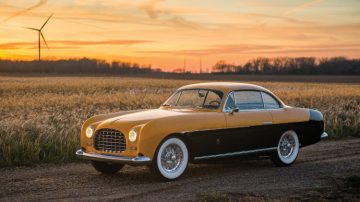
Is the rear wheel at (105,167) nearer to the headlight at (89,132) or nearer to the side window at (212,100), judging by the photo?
the headlight at (89,132)

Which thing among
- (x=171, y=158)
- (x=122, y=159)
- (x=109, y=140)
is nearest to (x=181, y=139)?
(x=171, y=158)

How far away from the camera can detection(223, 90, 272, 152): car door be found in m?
10.5

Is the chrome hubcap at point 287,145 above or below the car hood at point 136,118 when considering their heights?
below

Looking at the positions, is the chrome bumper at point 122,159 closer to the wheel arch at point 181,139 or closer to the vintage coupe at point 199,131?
the vintage coupe at point 199,131

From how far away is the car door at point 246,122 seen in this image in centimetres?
1048

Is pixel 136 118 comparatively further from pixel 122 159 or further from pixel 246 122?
pixel 246 122

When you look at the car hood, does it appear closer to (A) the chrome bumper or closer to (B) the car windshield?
(B) the car windshield

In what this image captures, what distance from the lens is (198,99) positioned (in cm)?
1064

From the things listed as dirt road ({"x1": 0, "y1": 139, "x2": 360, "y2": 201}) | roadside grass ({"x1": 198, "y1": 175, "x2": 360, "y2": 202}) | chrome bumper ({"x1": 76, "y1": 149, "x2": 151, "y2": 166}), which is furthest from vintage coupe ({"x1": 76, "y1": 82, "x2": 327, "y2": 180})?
roadside grass ({"x1": 198, "y1": 175, "x2": 360, "y2": 202})

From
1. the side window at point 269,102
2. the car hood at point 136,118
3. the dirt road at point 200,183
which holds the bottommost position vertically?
the dirt road at point 200,183

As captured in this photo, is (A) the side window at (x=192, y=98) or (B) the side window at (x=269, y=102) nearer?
(A) the side window at (x=192, y=98)

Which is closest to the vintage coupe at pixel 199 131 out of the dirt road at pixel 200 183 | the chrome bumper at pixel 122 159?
the chrome bumper at pixel 122 159

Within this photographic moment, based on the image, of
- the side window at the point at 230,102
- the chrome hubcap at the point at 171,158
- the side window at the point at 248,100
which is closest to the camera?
the chrome hubcap at the point at 171,158

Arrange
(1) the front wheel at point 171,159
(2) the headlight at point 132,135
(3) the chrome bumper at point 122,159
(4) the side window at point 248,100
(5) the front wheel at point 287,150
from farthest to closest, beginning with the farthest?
(5) the front wheel at point 287,150 → (4) the side window at point 248,100 → (1) the front wheel at point 171,159 → (2) the headlight at point 132,135 → (3) the chrome bumper at point 122,159
